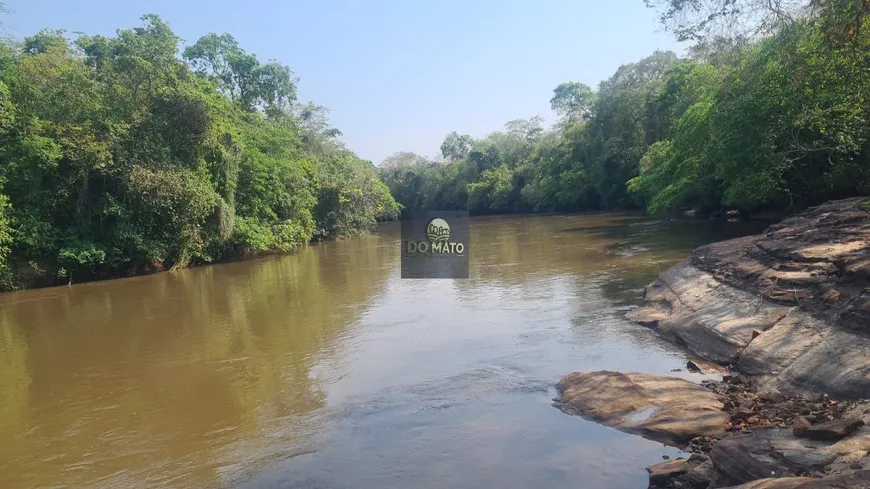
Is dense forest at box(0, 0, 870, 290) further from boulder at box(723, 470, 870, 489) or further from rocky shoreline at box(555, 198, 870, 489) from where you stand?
boulder at box(723, 470, 870, 489)

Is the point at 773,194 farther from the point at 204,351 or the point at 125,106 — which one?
the point at 125,106

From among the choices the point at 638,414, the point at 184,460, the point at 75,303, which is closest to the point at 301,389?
the point at 184,460

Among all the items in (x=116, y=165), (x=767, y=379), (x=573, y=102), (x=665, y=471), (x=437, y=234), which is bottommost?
(x=665, y=471)

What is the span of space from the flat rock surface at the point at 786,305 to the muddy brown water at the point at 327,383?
74cm

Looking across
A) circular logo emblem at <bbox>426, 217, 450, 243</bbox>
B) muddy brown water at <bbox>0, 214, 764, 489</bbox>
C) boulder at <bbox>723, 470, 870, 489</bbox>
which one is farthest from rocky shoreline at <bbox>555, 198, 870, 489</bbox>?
circular logo emblem at <bbox>426, 217, 450, 243</bbox>

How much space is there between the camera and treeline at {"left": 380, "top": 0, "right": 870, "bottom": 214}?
11031 mm

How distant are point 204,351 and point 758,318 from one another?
9.83 meters

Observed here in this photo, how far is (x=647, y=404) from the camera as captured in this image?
6.92m

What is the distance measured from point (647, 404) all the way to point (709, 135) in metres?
21.3

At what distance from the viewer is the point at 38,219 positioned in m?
21.2

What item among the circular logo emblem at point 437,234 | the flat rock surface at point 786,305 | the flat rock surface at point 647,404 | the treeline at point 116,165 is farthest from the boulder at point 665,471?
the circular logo emblem at point 437,234

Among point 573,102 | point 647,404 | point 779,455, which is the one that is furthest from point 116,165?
point 573,102

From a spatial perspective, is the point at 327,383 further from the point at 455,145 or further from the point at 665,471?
the point at 455,145

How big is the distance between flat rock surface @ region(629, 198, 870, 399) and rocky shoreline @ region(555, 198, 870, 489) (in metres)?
0.02
